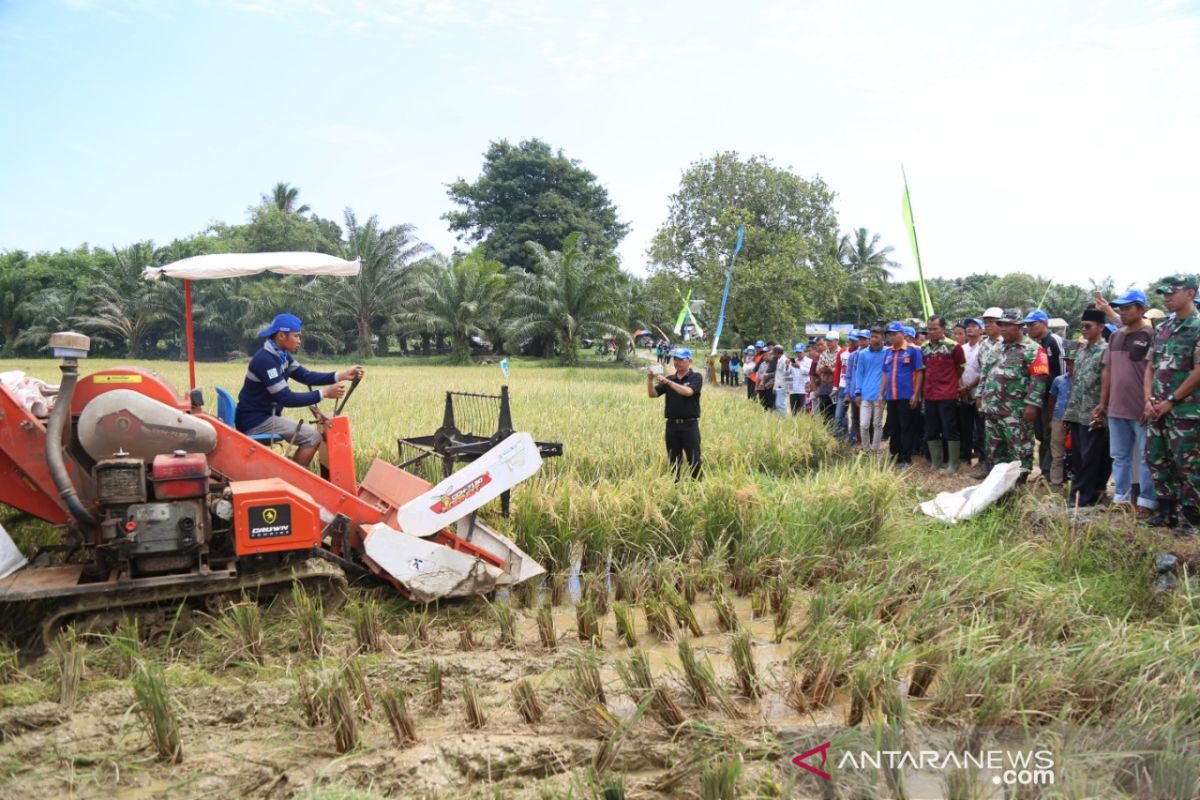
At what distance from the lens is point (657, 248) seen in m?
24.8

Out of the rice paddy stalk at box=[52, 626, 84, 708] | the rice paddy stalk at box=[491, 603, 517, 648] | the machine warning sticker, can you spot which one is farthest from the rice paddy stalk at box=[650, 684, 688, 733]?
the rice paddy stalk at box=[52, 626, 84, 708]

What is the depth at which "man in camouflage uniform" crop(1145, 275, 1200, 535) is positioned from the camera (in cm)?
544

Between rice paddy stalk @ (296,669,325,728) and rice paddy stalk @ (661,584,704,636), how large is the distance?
199 centimetres

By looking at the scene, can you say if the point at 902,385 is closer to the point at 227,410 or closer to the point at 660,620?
the point at 660,620

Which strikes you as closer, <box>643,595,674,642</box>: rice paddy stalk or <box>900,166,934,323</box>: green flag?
<box>643,595,674,642</box>: rice paddy stalk

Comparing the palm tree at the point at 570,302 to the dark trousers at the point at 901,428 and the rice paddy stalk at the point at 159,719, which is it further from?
the rice paddy stalk at the point at 159,719

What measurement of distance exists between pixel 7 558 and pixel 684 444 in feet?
17.0

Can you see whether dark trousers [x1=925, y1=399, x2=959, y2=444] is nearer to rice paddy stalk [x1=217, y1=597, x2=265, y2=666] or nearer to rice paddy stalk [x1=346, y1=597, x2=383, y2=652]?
rice paddy stalk [x1=346, y1=597, x2=383, y2=652]

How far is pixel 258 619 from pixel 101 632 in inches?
32.1

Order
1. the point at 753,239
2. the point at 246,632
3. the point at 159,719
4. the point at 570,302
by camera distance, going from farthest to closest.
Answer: the point at 570,302 < the point at 753,239 < the point at 246,632 < the point at 159,719

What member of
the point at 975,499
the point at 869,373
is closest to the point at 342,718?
the point at 975,499

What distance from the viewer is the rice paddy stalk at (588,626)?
424 centimetres

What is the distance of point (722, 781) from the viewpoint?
2.69 metres

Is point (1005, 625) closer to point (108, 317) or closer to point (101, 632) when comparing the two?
point (101, 632)
